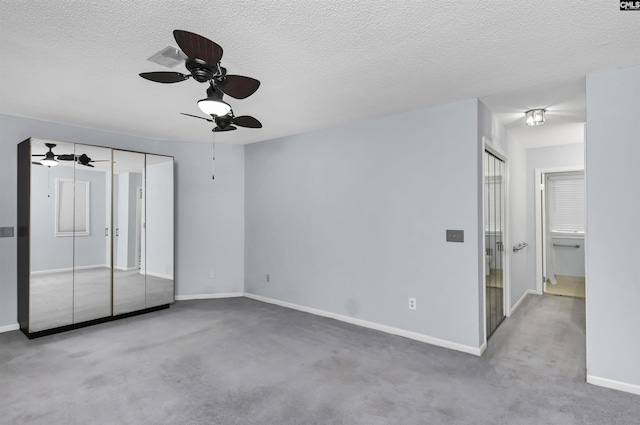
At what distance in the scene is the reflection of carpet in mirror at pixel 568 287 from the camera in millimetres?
5625

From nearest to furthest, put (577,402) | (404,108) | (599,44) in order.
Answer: (599,44)
(577,402)
(404,108)

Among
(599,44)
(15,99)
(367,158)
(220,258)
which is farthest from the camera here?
(220,258)

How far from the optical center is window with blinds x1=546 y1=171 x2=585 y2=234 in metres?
6.27

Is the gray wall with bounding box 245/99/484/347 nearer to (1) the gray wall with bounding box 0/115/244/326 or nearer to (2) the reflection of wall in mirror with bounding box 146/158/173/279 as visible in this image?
(1) the gray wall with bounding box 0/115/244/326

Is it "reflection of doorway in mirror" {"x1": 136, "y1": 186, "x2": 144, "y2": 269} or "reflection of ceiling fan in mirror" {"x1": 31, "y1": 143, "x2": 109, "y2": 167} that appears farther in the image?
"reflection of doorway in mirror" {"x1": 136, "y1": 186, "x2": 144, "y2": 269}

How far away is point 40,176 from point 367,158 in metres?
3.67

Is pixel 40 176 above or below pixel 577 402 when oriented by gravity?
above

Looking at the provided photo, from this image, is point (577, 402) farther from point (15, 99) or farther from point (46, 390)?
point (15, 99)

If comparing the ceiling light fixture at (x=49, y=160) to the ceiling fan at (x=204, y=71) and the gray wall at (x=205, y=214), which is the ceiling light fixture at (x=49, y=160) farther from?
the ceiling fan at (x=204, y=71)

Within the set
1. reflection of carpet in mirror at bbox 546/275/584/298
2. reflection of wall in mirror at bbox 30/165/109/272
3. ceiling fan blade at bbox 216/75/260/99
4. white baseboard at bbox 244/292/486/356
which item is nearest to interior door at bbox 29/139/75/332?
reflection of wall in mirror at bbox 30/165/109/272

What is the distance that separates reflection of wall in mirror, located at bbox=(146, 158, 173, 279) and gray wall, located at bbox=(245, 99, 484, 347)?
130 centimetres

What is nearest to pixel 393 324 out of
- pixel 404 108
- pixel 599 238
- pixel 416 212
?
pixel 416 212

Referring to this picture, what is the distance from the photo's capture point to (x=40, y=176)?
3.71 meters

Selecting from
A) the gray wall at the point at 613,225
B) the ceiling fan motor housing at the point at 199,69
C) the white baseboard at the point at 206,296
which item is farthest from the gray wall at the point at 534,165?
the ceiling fan motor housing at the point at 199,69
